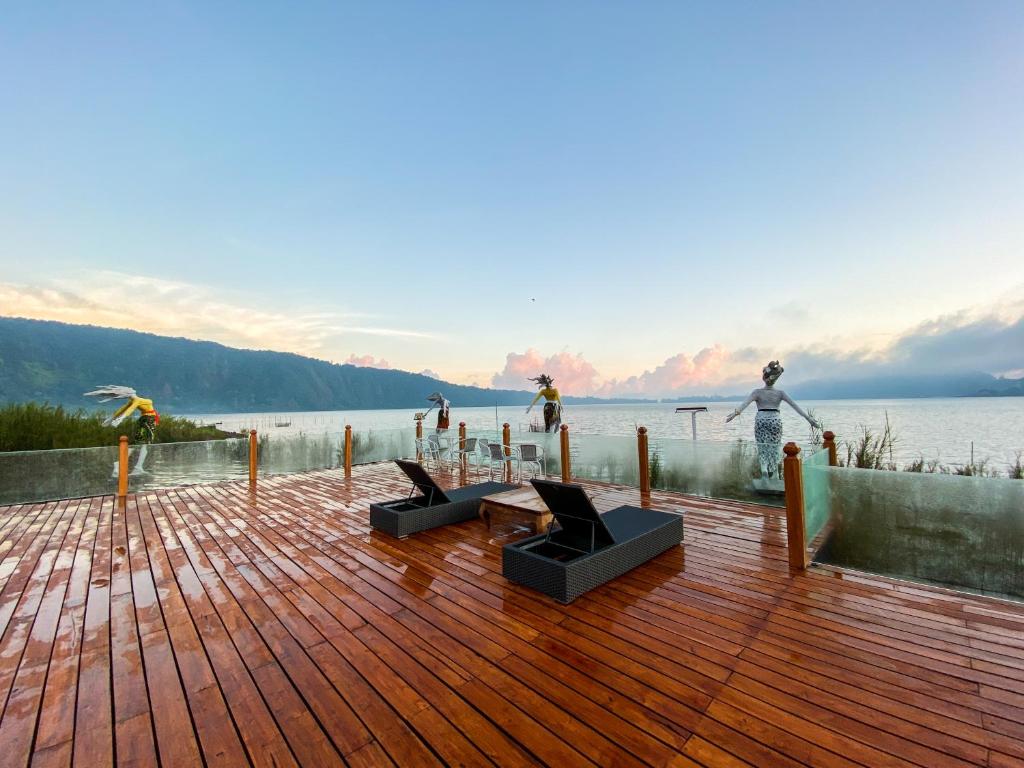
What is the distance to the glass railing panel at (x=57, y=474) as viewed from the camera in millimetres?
6391

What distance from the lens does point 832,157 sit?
31.4ft

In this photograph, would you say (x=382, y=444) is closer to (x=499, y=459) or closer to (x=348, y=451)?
(x=348, y=451)

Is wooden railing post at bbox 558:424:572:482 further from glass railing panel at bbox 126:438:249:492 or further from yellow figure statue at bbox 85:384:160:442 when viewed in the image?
yellow figure statue at bbox 85:384:160:442

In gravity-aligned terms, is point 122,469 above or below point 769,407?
below

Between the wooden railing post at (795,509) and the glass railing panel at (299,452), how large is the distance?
8225 millimetres

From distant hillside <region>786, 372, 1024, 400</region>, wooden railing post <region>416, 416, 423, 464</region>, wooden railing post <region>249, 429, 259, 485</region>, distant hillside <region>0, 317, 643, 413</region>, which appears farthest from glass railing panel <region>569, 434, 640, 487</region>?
distant hillside <region>786, 372, 1024, 400</region>

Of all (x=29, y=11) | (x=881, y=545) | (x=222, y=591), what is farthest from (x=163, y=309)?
(x=881, y=545)

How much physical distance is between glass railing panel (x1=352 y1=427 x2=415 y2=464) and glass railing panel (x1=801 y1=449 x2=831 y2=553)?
771cm

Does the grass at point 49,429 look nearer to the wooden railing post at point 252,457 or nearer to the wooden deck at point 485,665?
the wooden railing post at point 252,457

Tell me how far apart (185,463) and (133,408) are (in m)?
1.57

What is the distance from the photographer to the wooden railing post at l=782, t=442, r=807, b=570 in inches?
137

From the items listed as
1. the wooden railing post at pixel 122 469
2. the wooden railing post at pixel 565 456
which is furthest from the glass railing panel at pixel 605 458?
the wooden railing post at pixel 122 469

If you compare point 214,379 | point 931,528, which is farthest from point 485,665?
point 214,379

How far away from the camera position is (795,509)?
3537 millimetres
